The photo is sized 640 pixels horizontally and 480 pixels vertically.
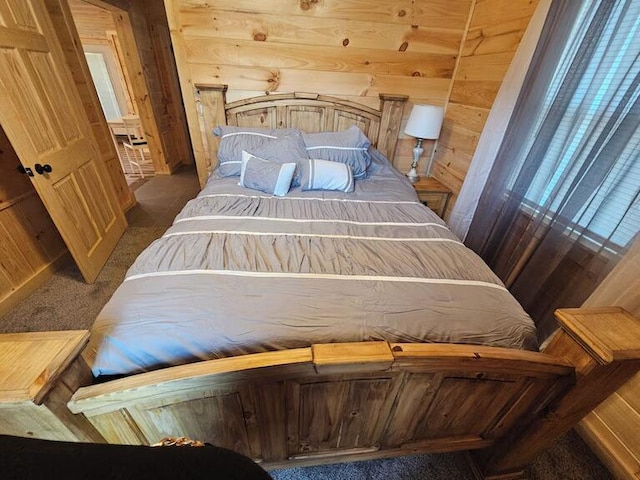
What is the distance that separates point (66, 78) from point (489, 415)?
3.18 meters

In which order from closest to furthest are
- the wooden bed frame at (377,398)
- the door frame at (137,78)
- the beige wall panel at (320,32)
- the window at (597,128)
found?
the wooden bed frame at (377,398) < the window at (597,128) < the beige wall panel at (320,32) < the door frame at (137,78)

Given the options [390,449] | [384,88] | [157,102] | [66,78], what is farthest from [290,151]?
[157,102]

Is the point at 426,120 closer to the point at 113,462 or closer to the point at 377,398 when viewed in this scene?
the point at 377,398

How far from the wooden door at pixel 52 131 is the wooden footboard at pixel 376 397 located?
1.64 metres

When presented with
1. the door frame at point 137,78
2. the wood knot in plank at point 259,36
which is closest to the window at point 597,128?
the wood knot in plank at point 259,36

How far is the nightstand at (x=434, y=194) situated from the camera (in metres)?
2.26

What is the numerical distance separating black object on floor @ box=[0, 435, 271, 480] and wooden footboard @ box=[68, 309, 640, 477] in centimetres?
31

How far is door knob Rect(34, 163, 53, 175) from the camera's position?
157cm

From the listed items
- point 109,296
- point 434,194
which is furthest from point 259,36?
point 109,296

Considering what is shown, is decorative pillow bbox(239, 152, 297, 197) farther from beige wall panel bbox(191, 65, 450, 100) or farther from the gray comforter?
beige wall panel bbox(191, 65, 450, 100)

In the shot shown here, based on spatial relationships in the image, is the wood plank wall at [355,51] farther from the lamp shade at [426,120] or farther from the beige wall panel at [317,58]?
the lamp shade at [426,120]

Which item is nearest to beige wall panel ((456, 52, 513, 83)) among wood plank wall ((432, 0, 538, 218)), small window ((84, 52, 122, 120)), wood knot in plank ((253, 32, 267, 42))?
wood plank wall ((432, 0, 538, 218))

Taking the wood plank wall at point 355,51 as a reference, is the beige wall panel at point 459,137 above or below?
below

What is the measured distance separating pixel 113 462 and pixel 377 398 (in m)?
0.73
